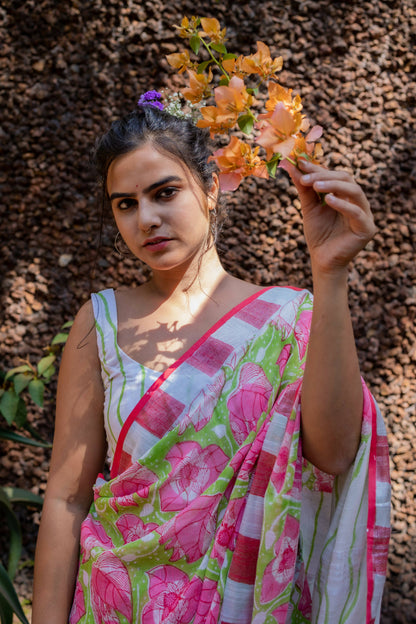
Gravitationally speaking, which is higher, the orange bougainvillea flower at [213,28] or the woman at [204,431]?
the orange bougainvillea flower at [213,28]

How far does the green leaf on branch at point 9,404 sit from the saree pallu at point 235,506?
2.78 ft

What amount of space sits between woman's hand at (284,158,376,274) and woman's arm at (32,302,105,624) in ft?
2.16

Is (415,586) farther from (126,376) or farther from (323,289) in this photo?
(323,289)

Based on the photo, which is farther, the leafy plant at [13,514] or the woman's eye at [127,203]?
the leafy plant at [13,514]

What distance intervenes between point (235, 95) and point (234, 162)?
91mm

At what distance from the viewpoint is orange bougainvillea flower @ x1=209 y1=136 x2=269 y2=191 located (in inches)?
32.5

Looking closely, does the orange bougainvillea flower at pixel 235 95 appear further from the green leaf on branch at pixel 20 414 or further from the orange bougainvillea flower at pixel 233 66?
the green leaf on branch at pixel 20 414

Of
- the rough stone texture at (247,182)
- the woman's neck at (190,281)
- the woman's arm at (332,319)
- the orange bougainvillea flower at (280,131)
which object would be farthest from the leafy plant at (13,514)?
the orange bougainvillea flower at (280,131)

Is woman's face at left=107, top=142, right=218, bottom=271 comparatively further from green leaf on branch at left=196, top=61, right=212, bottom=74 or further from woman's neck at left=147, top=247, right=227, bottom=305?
green leaf on branch at left=196, top=61, right=212, bottom=74

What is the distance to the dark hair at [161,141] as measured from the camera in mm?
1354

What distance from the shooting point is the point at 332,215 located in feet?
2.98

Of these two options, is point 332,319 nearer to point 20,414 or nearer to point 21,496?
point 20,414

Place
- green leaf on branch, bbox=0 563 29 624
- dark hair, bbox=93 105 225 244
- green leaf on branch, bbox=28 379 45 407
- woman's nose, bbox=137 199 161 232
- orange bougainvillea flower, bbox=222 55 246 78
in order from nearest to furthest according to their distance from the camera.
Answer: orange bougainvillea flower, bbox=222 55 246 78 < woman's nose, bbox=137 199 161 232 < dark hair, bbox=93 105 225 244 < green leaf on branch, bbox=0 563 29 624 < green leaf on branch, bbox=28 379 45 407

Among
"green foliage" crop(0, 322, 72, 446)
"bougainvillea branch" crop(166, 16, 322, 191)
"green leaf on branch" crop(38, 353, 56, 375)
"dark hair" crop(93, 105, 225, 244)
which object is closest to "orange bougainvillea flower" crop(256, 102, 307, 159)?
"bougainvillea branch" crop(166, 16, 322, 191)
